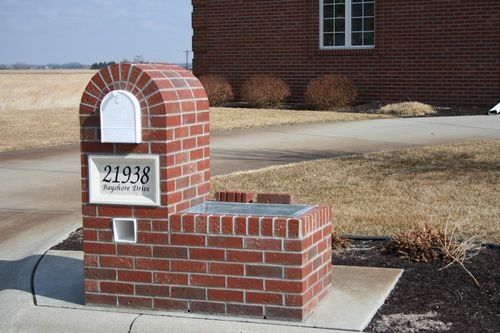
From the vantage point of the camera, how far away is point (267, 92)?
21484mm

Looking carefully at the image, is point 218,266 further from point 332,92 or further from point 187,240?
point 332,92

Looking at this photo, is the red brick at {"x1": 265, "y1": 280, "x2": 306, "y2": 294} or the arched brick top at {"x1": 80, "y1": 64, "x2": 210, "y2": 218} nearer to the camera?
the red brick at {"x1": 265, "y1": 280, "x2": 306, "y2": 294}

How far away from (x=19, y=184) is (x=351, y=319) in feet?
22.1

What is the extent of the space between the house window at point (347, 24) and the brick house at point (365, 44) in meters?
0.03

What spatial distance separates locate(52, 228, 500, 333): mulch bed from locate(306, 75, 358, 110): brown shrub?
14.0 m

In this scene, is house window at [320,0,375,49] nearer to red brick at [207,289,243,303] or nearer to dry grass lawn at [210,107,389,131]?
dry grass lawn at [210,107,389,131]

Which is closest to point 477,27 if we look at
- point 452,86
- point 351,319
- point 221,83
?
point 452,86

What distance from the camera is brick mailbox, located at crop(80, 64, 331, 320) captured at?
5305 mm

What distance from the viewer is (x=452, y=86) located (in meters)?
20.3

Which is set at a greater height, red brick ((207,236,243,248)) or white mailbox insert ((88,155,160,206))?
white mailbox insert ((88,155,160,206))

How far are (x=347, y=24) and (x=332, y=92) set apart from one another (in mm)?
1913

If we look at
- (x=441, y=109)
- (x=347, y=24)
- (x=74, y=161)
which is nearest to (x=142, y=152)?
(x=74, y=161)

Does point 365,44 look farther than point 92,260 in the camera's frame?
Yes

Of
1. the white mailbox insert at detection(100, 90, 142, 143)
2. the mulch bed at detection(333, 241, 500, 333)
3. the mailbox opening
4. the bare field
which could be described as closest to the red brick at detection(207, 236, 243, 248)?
the mailbox opening
